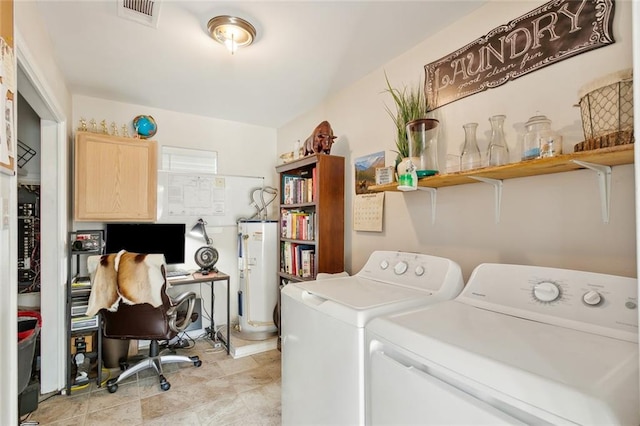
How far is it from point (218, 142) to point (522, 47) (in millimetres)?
2876

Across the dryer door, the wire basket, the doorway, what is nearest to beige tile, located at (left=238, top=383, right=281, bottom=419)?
the dryer door

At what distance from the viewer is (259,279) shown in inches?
125

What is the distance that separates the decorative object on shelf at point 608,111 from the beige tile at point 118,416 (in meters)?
2.73

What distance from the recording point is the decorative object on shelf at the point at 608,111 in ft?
3.42

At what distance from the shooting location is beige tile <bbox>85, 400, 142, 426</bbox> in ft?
6.35

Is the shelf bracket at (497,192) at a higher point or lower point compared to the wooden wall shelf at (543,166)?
lower

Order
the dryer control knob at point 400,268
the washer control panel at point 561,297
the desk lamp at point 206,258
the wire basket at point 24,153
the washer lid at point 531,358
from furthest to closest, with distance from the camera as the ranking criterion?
the desk lamp at point 206,258 < the wire basket at point 24,153 < the dryer control knob at point 400,268 < the washer control panel at point 561,297 < the washer lid at point 531,358

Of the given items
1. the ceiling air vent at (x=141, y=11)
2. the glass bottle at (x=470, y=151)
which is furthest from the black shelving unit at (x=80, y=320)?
the glass bottle at (x=470, y=151)

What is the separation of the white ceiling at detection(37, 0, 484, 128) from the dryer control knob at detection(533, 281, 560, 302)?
1.45 m

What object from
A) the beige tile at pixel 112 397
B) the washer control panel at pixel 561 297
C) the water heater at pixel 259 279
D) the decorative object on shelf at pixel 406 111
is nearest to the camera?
the washer control panel at pixel 561 297

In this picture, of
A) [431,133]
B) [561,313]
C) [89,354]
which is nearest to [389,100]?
[431,133]

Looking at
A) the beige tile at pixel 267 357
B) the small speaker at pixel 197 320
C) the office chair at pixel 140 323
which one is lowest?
the beige tile at pixel 267 357

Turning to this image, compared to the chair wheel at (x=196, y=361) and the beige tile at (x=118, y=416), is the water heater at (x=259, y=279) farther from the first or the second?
the beige tile at (x=118, y=416)

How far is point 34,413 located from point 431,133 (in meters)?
3.06
